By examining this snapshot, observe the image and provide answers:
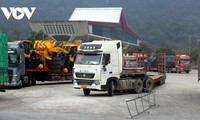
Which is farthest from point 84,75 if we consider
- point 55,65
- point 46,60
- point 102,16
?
point 102,16

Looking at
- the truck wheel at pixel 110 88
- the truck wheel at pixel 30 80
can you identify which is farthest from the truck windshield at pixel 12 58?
the truck wheel at pixel 110 88

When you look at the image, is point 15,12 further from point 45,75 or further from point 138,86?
point 138,86

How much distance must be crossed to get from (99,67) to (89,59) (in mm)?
827

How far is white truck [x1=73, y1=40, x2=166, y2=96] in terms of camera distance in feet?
80.5

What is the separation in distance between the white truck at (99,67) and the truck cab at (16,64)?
713 centimetres

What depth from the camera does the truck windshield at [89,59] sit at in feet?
80.8

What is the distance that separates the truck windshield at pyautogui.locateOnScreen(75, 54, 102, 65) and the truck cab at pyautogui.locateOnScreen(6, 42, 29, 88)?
7435 millimetres

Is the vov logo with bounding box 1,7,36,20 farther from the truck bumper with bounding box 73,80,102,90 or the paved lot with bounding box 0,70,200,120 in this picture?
the paved lot with bounding box 0,70,200,120

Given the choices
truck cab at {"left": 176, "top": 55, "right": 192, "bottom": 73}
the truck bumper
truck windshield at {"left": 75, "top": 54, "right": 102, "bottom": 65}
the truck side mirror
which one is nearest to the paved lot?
the truck bumper

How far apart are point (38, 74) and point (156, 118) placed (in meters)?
21.3

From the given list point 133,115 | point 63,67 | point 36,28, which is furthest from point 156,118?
point 36,28

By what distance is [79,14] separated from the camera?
627 ft

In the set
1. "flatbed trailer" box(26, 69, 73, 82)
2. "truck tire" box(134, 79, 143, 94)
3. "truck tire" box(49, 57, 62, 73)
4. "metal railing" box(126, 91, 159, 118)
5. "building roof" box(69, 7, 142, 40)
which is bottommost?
"metal railing" box(126, 91, 159, 118)

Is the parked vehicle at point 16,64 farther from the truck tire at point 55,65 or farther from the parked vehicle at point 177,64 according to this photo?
the parked vehicle at point 177,64
